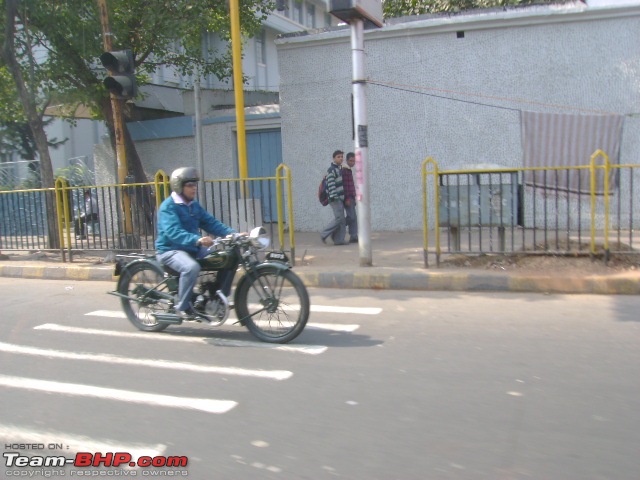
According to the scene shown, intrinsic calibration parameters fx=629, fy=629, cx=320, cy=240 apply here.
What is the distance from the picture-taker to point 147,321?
641cm

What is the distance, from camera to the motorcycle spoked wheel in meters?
6.23

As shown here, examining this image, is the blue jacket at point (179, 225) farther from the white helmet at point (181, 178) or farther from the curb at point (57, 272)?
the curb at point (57, 272)

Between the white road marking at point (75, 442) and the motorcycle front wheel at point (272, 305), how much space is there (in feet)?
7.05

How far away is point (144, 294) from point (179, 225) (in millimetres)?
889

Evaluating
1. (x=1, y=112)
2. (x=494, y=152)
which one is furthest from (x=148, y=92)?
(x=494, y=152)

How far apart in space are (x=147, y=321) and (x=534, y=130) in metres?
7.98

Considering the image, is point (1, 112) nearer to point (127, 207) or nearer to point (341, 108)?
point (127, 207)

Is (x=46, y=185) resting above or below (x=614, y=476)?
above

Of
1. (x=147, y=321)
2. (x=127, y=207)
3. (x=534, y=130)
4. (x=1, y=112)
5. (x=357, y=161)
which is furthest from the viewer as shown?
(x=1, y=112)

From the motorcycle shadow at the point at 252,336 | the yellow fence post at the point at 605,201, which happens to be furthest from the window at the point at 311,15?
the motorcycle shadow at the point at 252,336

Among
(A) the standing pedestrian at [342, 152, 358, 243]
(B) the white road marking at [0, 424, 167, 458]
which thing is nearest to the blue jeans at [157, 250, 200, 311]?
(B) the white road marking at [0, 424, 167, 458]

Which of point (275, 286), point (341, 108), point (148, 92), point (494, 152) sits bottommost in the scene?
point (275, 286)

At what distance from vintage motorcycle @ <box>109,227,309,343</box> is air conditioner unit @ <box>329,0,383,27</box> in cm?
371

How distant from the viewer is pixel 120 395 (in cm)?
445
